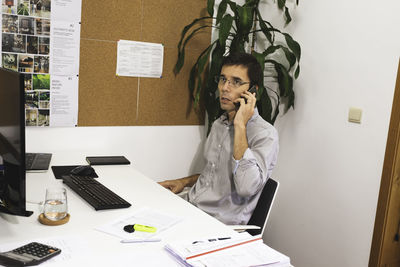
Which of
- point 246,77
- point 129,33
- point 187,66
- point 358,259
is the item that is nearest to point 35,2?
point 129,33

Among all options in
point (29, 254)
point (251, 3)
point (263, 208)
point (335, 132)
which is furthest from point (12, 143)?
point (251, 3)

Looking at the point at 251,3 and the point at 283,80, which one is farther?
the point at 251,3

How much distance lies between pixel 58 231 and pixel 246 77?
1.23 metres

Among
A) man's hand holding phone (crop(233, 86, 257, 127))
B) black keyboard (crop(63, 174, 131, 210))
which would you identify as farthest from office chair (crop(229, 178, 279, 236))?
black keyboard (crop(63, 174, 131, 210))

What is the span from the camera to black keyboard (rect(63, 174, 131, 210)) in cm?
149

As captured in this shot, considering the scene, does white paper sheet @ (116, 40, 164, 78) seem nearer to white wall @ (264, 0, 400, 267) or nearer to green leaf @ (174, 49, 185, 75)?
green leaf @ (174, 49, 185, 75)

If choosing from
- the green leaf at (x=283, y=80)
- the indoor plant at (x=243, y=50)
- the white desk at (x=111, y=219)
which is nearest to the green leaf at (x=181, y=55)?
the indoor plant at (x=243, y=50)

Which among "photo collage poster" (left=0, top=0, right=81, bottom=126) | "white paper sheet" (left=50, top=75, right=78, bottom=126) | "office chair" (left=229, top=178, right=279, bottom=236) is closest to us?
"office chair" (left=229, top=178, right=279, bottom=236)

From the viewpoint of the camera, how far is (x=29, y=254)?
107 cm

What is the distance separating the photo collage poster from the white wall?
4.55 feet

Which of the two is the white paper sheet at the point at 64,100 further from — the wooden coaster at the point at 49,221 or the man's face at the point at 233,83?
the wooden coaster at the point at 49,221

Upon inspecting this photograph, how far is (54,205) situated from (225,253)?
0.60 m

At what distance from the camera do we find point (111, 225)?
1333 mm

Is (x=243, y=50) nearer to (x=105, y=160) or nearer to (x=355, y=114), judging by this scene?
(x=355, y=114)
